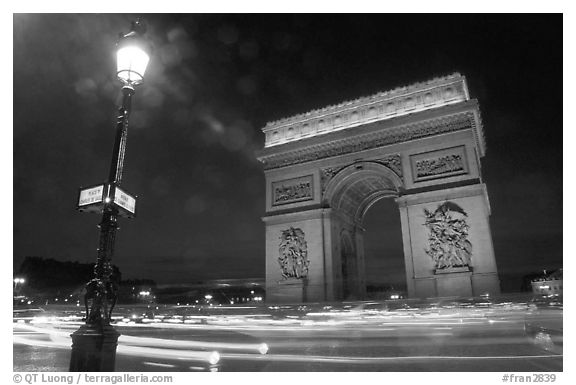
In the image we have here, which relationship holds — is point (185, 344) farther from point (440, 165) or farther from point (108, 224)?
point (440, 165)

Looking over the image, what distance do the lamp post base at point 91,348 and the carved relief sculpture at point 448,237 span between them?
52.7 feet

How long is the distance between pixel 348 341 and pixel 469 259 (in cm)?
1108

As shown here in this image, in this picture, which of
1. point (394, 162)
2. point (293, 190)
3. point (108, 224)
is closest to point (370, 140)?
point (394, 162)

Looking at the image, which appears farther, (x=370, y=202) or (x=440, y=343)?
(x=370, y=202)

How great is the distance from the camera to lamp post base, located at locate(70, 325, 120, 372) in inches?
157

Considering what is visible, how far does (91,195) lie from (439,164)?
1772 cm

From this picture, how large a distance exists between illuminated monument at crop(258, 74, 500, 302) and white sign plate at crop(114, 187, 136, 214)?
50.0ft

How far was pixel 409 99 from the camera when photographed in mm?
21312

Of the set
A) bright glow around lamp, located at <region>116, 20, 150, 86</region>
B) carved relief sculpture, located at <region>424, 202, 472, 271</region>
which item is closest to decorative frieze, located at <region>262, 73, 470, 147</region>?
carved relief sculpture, located at <region>424, 202, 472, 271</region>

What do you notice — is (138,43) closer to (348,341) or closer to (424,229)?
(348,341)

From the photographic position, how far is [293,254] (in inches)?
855

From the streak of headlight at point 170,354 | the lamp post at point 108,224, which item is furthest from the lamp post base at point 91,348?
the streak of headlight at point 170,354

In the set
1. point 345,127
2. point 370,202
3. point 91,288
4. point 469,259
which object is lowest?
point 91,288
